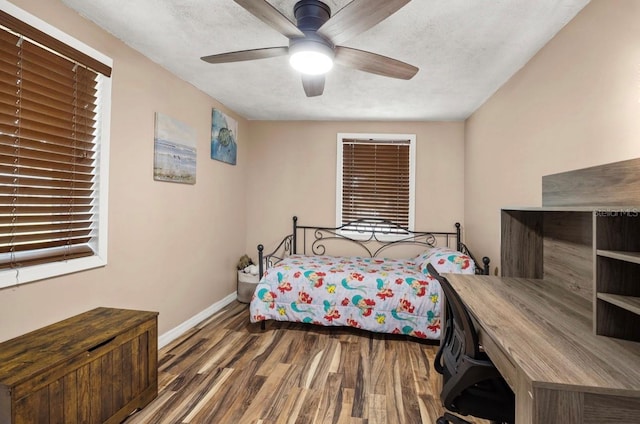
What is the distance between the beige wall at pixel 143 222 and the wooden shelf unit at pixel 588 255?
8.77 feet

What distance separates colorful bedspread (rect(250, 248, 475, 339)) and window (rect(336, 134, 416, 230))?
110cm

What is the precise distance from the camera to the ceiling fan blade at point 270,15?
1.40m

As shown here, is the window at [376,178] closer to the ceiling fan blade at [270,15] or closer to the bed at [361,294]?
the bed at [361,294]

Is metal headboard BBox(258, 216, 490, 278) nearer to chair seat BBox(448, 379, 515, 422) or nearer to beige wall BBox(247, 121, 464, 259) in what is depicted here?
beige wall BBox(247, 121, 464, 259)

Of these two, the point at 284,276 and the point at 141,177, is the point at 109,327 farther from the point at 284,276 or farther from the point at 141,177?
the point at 284,276

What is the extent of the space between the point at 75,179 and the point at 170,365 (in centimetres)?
154

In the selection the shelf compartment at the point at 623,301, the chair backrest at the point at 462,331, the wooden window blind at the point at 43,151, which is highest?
the wooden window blind at the point at 43,151

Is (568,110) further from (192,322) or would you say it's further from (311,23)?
(192,322)

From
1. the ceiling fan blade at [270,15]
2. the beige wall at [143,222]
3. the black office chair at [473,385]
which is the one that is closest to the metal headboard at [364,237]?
the beige wall at [143,222]

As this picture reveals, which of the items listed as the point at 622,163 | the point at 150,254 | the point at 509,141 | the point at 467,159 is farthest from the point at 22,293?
the point at 467,159

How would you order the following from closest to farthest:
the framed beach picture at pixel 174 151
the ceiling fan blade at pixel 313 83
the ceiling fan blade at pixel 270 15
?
the ceiling fan blade at pixel 270 15 → the ceiling fan blade at pixel 313 83 → the framed beach picture at pixel 174 151

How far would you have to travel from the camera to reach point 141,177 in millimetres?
Result: 2447

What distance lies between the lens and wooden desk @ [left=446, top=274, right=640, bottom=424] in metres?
0.85

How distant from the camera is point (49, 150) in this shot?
68.7 inches
